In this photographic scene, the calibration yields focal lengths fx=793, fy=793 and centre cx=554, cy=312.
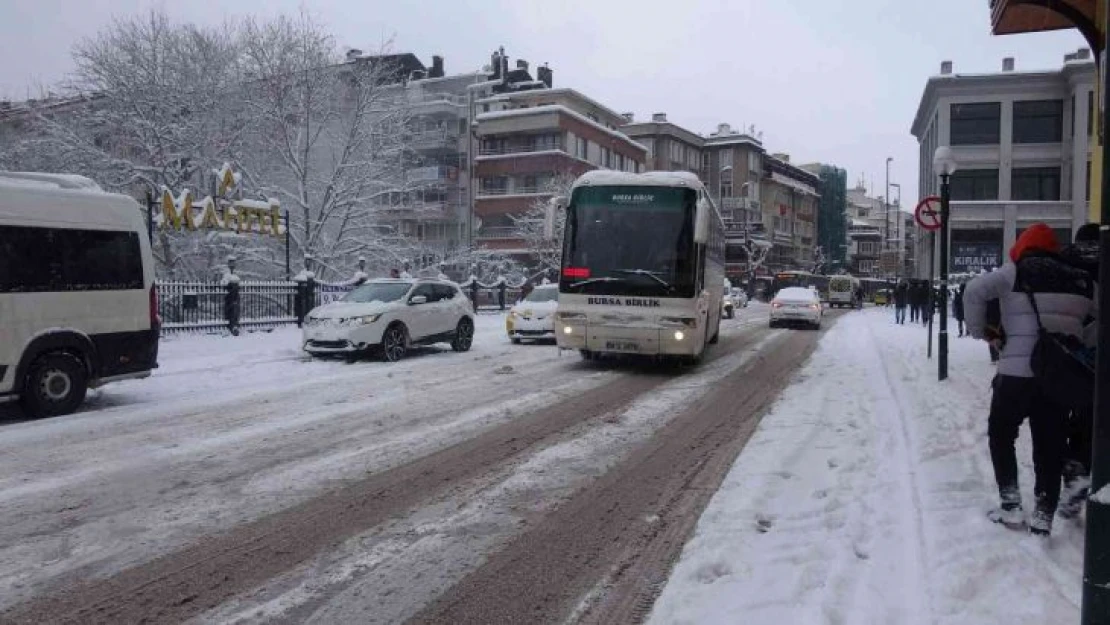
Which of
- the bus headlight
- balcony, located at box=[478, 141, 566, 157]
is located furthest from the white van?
balcony, located at box=[478, 141, 566, 157]

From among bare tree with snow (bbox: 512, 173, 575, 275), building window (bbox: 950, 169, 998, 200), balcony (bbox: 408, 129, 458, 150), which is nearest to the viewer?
bare tree with snow (bbox: 512, 173, 575, 275)

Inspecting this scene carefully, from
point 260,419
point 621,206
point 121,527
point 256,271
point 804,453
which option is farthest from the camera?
point 256,271

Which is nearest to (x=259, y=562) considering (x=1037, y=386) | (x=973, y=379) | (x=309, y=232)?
(x=1037, y=386)

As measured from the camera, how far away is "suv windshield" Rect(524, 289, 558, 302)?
834 inches

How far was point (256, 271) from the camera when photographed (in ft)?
95.9

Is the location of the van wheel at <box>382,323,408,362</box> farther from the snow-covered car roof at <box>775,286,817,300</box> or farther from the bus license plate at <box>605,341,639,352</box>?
the snow-covered car roof at <box>775,286,817,300</box>

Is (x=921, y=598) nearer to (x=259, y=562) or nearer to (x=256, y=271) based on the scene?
(x=259, y=562)

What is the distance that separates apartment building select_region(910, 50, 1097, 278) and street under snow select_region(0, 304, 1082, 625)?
4369 cm

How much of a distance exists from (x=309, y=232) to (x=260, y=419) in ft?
70.3

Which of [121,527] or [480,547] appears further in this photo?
[121,527]

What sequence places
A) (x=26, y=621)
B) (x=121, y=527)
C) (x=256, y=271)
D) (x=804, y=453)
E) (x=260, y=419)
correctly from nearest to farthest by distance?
1. (x=26, y=621)
2. (x=121, y=527)
3. (x=804, y=453)
4. (x=260, y=419)
5. (x=256, y=271)

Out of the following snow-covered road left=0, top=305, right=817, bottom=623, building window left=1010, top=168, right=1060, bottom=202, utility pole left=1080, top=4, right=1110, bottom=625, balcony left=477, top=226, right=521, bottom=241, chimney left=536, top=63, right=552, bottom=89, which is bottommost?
snow-covered road left=0, top=305, right=817, bottom=623

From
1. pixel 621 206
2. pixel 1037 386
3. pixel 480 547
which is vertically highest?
pixel 621 206

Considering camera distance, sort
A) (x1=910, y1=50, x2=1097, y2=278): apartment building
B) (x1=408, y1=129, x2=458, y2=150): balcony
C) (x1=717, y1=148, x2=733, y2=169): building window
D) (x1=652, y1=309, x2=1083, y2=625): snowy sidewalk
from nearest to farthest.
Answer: (x1=652, y1=309, x2=1083, y2=625): snowy sidewalk → (x1=910, y1=50, x2=1097, y2=278): apartment building → (x1=408, y1=129, x2=458, y2=150): balcony → (x1=717, y1=148, x2=733, y2=169): building window
